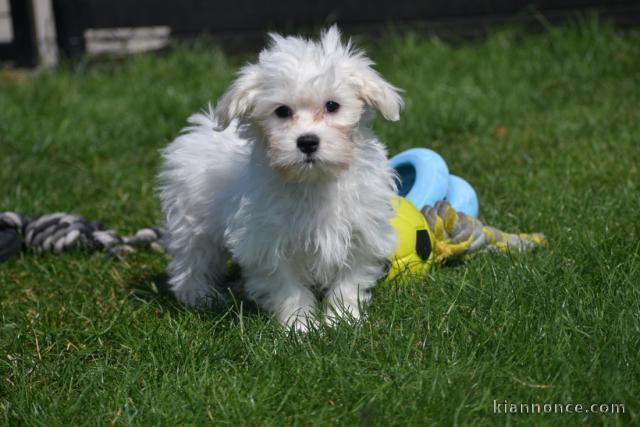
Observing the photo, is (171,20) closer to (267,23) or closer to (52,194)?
(267,23)

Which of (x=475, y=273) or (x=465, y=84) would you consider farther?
(x=465, y=84)

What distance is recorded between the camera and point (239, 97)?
134 inches

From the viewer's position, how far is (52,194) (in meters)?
5.59

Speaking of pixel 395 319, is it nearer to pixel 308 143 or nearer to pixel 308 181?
pixel 308 181

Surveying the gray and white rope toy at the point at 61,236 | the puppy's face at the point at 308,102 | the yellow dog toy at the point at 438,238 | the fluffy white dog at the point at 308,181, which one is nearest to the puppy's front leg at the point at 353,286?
the fluffy white dog at the point at 308,181

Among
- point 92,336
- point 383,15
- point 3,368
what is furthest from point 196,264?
point 383,15

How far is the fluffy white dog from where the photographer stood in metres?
3.27

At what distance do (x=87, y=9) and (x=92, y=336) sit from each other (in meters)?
6.52

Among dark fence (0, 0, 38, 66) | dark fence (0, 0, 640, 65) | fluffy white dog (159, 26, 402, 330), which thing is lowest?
dark fence (0, 0, 38, 66)

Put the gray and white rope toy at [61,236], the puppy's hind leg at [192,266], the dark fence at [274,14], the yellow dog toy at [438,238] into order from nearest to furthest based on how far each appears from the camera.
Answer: the yellow dog toy at [438,238] < the puppy's hind leg at [192,266] < the gray and white rope toy at [61,236] < the dark fence at [274,14]

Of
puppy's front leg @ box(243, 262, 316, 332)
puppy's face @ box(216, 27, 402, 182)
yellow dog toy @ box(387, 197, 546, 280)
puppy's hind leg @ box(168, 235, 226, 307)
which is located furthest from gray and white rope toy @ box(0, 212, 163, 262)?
yellow dog toy @ box(387, 197, 546, 280)

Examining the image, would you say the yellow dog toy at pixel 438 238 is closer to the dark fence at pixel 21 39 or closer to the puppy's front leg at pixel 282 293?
the puppy's front leg at pixel 282 293

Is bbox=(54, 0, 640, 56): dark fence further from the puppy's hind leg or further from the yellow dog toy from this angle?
the puppy's hind leg

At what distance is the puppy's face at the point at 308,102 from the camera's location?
10.5ft
